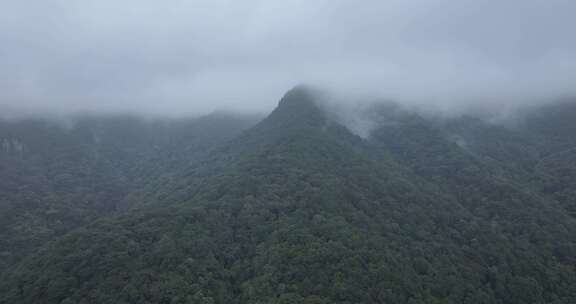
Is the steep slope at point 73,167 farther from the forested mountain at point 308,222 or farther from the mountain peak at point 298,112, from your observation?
the mountain peak at point 298,112

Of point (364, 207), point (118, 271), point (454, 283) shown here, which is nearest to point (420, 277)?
point (454, 283)

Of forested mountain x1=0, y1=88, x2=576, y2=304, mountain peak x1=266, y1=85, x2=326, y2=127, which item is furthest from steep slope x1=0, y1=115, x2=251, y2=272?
mountain peak x1=266, y1=85, x2=326, y2=127

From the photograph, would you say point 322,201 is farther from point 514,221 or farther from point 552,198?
point 552,198

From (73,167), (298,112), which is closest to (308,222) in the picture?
(298,112)

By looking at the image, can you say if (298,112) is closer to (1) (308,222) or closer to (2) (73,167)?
(1) (308,222)

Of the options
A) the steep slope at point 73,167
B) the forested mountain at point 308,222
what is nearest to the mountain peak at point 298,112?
the forested mountain at point 308,222
